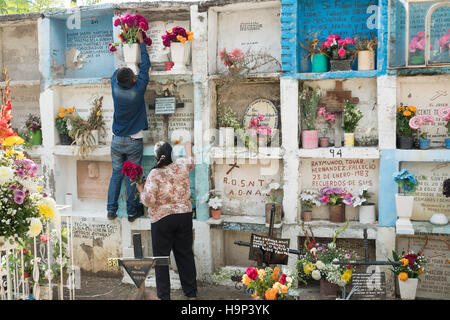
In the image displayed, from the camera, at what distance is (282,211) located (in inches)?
246

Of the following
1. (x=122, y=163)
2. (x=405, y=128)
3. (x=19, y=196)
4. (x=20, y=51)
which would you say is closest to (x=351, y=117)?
(x=405, y=128)

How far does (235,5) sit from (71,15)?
253 centimetres

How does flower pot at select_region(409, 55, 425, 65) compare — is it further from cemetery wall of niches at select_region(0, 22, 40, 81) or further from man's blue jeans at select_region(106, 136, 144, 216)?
cemetery wall of niches at select_region(0, 22, 40, 81)

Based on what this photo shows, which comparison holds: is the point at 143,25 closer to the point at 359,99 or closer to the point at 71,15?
the point at 71,15

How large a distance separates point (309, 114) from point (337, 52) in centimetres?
85

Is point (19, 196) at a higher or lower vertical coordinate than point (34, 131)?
lower

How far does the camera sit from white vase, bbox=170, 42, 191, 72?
634 cm

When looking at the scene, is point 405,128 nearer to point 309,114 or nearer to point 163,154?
point 309,114

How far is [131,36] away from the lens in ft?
21.0

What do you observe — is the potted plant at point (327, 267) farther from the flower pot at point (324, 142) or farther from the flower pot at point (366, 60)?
the flower pot at point (366, 60)

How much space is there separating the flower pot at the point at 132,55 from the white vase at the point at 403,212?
3825mm

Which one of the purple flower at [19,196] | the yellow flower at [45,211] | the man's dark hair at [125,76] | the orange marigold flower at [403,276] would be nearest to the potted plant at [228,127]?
the man's dark hair at [125,76]

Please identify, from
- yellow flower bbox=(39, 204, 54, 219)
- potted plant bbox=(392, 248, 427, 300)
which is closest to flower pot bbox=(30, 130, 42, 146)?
yellow flower bbox=(39, 204, 54, 219)

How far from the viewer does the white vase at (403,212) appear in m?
5.54
